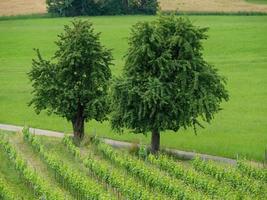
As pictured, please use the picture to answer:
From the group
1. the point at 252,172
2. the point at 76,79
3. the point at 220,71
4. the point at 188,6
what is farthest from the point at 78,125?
the point at 188,6

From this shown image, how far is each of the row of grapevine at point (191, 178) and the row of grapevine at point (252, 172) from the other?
3059 millimetres

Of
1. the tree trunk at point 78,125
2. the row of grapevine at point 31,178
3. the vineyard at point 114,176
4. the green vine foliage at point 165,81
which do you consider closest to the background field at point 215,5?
the tree trunk at point 78,125

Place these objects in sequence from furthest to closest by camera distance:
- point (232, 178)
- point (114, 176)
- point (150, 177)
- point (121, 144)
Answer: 1. point (121, 144)
2. point (232, 178)
3. point (150, 177)
4. point (114, 176)

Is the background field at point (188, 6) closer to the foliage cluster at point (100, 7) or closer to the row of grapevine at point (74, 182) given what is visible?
the foliage cluster at point (100, 7)

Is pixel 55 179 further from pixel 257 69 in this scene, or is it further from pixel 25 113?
pixel 257 69

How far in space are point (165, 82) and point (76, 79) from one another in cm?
810

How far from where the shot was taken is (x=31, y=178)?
41438 mm

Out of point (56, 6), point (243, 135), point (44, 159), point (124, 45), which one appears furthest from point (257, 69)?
point (56, 6)

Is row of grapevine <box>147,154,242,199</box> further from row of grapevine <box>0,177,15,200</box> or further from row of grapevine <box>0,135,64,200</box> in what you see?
row of grapevine <box>0,177,15,200</box>

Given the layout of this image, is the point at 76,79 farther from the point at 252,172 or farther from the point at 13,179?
the point at 252,172

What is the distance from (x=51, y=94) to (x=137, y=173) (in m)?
12.3

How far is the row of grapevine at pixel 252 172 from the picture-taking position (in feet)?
142

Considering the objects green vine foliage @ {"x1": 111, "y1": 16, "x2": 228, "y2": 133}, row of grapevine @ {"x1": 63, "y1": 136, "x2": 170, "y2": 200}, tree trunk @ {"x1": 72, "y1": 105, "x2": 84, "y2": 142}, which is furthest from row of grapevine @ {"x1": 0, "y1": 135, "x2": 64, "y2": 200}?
green vine foliage @ {"x1": 111, "y1": 16, "x2": 228, "y2": 133}

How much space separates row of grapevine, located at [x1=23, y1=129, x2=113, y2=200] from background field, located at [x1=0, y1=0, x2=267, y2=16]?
83258 mm
